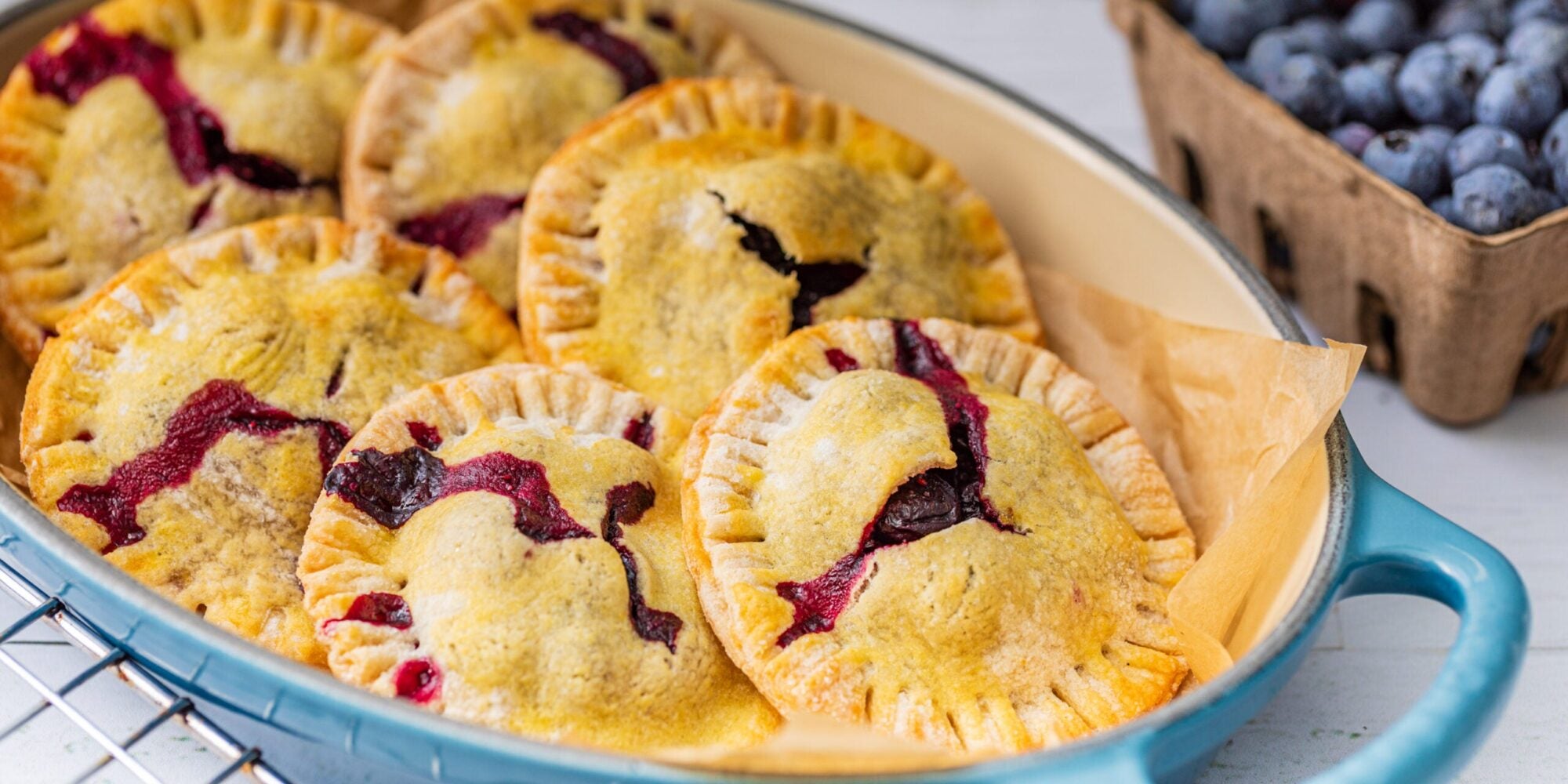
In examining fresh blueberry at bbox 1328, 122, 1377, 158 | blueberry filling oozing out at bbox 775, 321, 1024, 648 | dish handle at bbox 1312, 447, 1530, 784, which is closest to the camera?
dish handle at bbox 1312, 447, 1530, 784

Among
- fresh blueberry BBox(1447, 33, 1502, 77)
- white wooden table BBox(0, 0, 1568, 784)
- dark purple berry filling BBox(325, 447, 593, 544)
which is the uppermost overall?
dark purple berry filling BBox(325, 447, 593, 544)

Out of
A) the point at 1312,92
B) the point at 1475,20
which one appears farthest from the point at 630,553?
the point at 1475,20

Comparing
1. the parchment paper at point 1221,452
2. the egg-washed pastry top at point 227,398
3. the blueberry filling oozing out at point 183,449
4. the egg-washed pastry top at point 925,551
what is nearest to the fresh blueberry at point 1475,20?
the parchment paper at point 1221,452

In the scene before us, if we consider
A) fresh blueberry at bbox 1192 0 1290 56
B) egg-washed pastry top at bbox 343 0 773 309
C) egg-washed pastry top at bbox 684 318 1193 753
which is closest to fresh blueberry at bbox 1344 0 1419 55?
fresh blueberry at bbox 1192 0 1290 56

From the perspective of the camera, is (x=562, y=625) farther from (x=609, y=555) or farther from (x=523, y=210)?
(x=523, y=210)

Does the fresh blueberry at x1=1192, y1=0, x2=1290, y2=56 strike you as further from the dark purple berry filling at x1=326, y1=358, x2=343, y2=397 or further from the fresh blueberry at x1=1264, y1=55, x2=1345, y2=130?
the dark purple berry filling at x1=326, y1=358, x2=343, y2=397

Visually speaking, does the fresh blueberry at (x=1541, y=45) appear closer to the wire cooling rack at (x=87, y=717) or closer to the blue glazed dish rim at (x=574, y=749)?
the blue glazed dish rim at (x=574, y=749)

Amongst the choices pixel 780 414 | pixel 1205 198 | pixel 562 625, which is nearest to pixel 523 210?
pixel 780 414
